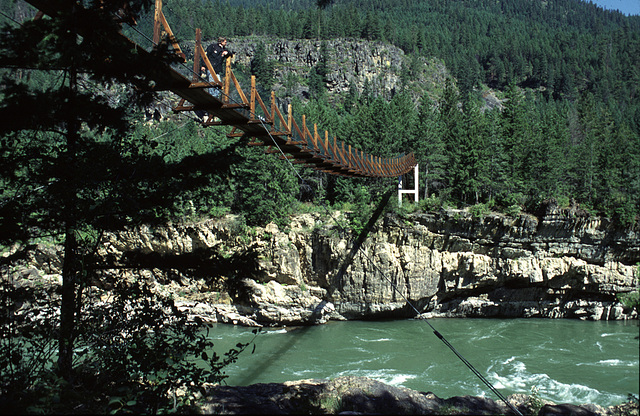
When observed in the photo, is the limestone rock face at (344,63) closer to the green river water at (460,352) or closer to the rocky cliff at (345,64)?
the rocky cliff at (345,64)

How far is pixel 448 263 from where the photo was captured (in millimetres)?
19562

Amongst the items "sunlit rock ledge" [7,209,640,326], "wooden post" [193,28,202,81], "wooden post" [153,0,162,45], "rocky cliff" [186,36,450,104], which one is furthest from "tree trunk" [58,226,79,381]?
"rocky cliff" [186,36,450,104]

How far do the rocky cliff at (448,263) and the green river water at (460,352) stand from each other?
950 millimetres

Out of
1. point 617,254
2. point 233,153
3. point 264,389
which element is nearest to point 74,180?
point 233,153

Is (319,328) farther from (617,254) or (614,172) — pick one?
(614,172)

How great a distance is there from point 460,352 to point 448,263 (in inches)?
220

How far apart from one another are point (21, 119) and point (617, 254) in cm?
2342

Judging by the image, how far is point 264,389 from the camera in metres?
4.82

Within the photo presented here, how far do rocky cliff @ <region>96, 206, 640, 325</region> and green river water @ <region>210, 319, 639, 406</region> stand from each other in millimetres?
950

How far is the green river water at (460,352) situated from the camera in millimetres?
11812

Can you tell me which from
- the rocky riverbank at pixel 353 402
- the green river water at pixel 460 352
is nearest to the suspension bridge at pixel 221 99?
the rocky riverbank at pixel 353 402

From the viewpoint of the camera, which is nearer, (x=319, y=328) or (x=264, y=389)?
(x=264, y=389)

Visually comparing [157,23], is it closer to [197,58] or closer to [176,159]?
[197,58]

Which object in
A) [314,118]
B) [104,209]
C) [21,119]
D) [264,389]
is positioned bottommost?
[264,389]
